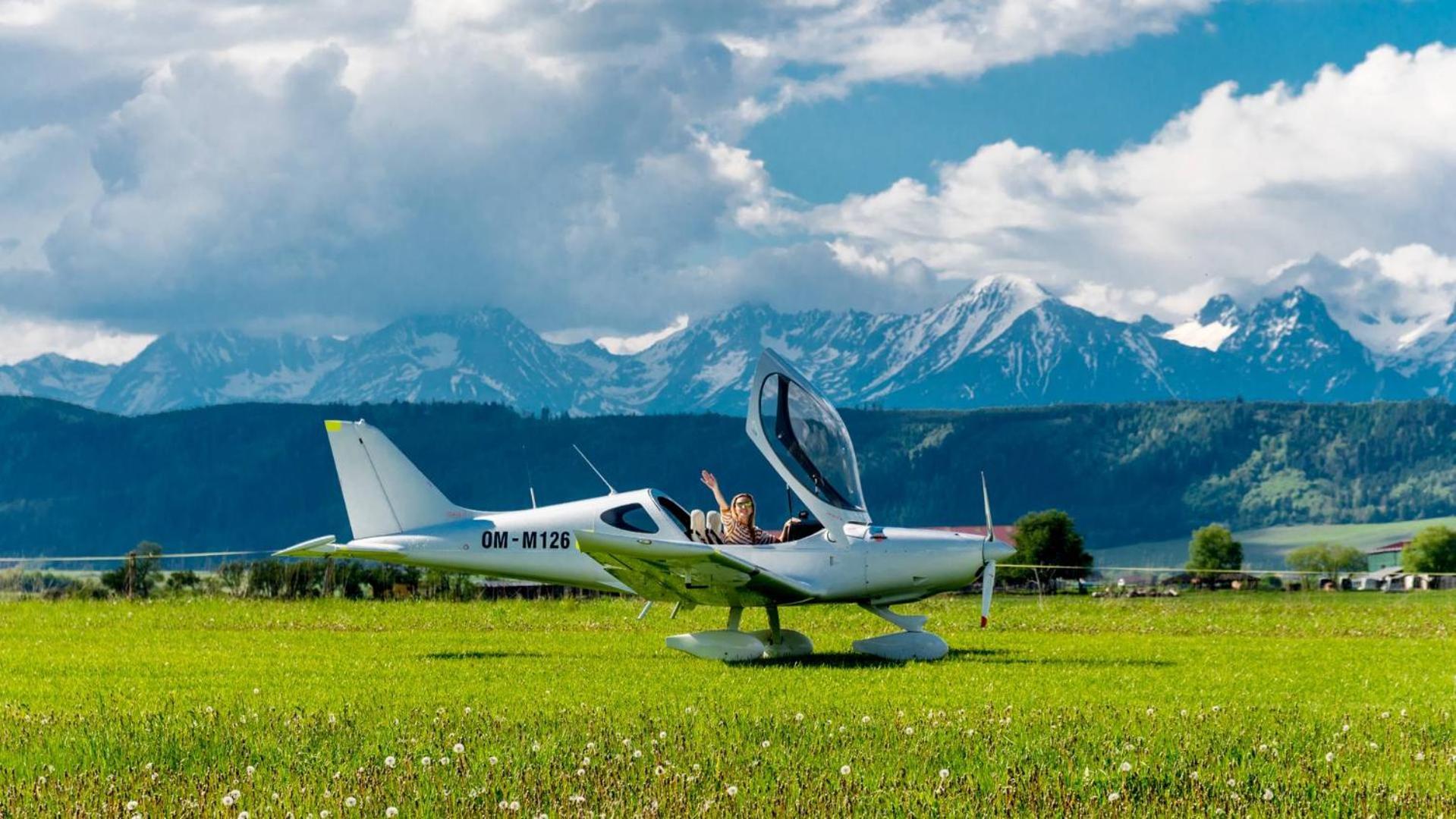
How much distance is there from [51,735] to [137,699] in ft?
9.82

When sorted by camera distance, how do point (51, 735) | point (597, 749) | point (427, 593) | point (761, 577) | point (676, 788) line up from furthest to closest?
point (427, 593) < point (761, 577) < point (51, 735) < point (597, 749) < point (676, 788)

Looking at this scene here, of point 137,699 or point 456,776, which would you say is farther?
point 137,699

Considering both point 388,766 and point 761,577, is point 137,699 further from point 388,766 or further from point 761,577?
point 761,577

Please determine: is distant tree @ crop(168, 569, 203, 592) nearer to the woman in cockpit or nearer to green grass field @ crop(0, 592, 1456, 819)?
green grass field @ crop(0, 592, 1456, 819)

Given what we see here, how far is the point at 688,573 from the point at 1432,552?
15915cm

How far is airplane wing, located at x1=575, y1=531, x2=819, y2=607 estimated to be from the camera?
1852cm

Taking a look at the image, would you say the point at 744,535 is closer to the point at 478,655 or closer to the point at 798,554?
the point at 798,554

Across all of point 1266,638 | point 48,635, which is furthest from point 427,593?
point 1266,638

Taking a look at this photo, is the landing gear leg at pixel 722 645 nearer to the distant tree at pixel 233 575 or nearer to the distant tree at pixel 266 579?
the distant tree at pixel 266 579

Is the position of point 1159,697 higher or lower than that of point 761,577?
lower

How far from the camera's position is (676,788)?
31.0 feet

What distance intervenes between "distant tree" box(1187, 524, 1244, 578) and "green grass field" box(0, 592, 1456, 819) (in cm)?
14355

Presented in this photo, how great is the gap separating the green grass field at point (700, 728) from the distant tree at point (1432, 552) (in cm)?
14694

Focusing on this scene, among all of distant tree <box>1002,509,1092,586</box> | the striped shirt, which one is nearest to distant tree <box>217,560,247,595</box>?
the striped shirt
